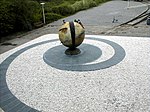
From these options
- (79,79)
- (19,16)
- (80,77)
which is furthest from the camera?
(19,16)

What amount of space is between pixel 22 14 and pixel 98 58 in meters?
8.51

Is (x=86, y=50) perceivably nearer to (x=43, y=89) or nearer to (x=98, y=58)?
(x=98, y=58)

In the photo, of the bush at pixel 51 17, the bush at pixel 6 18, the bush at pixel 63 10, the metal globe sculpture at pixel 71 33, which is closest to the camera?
the metal globe sculpture at pixel 71 33

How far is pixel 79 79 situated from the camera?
22.5 ft

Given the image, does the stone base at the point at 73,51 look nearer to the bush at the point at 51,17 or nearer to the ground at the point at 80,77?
the ground at the point at 80,77

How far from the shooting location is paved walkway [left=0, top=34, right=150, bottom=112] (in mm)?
5551

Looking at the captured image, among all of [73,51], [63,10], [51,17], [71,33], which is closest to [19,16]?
[51,17]

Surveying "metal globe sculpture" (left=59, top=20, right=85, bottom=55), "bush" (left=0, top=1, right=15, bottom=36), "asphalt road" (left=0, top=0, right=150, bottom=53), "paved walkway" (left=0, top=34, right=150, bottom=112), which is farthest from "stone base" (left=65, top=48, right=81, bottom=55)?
"bush" (left=0, top=1, right=15, bottom=36)

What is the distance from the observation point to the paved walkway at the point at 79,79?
555 cm

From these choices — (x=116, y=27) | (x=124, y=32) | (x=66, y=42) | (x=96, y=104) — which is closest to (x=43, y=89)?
(x=96, y=104)

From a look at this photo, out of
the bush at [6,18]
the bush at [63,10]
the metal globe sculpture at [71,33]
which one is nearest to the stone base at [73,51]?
the metal globe sculpture at [71,33]

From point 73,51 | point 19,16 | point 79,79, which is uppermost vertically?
point 19,16

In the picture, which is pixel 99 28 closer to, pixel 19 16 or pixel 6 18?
pixel 19 16

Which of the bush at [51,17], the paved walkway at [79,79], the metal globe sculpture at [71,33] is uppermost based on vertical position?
→ the metal globe sculpture at [71,33]
